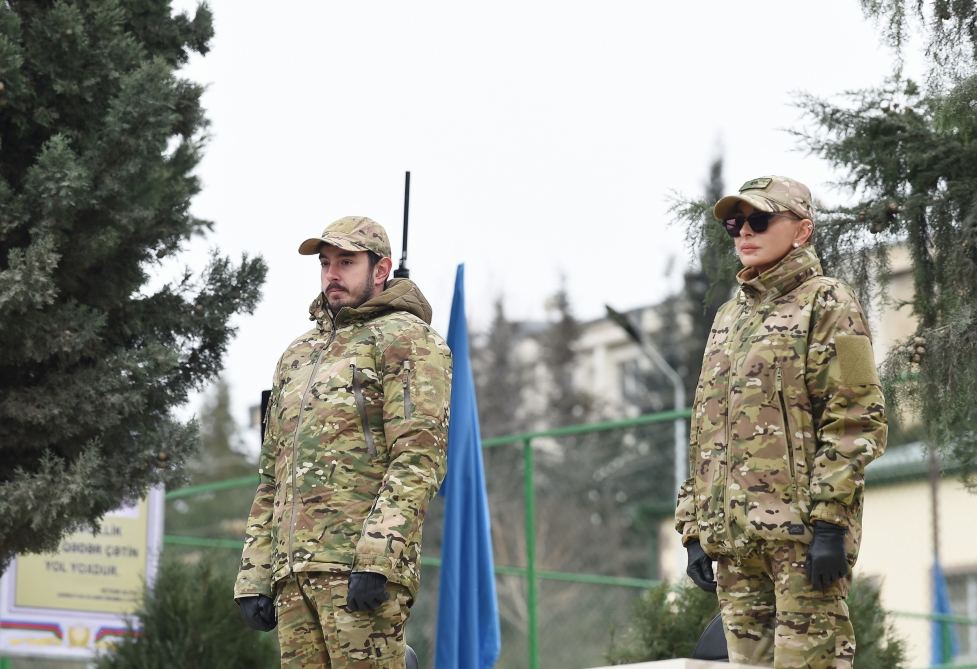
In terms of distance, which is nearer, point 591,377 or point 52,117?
point 52,117

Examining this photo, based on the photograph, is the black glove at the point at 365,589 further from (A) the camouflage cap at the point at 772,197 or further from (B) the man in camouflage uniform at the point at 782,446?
(A) the camouflage cap at the point at 772,197

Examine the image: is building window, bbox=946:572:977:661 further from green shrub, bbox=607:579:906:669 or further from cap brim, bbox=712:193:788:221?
cap brim, bbox=712:193:788:221

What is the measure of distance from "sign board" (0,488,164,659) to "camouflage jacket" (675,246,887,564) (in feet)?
19.0

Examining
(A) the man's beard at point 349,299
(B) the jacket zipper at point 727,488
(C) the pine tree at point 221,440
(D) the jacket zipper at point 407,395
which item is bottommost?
(B) the jacket zipper at point 727,488

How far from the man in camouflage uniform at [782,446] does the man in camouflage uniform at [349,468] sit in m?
0.87

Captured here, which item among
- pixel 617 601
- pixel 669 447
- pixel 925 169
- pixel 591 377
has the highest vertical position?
pixel 591 377

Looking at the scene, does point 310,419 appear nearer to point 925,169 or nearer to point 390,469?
point 390,469

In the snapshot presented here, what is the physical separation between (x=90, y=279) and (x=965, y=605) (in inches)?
Result: 588

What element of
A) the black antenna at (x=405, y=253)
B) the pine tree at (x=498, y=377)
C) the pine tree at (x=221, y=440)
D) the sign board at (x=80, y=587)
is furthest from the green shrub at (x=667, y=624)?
the pine tree at (x=498, y=377)

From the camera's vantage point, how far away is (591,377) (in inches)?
2534

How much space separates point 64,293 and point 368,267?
1798 millimetres

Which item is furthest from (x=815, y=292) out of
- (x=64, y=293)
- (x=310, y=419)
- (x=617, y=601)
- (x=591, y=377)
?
(x=591, y=377)

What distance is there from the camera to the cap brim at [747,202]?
4648 millimetres

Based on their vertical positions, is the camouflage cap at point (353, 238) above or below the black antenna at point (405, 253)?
below
